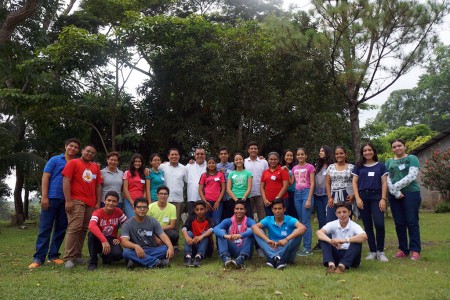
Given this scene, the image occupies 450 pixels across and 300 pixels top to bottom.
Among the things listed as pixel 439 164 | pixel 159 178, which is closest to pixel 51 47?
pixel 159 178

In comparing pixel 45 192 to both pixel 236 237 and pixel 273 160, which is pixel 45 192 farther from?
pixel 273 160

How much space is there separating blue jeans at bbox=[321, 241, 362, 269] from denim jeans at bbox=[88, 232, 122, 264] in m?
2.75

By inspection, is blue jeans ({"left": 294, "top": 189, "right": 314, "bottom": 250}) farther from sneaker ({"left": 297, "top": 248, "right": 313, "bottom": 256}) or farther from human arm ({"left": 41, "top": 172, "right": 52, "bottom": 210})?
human arm ({"left": 41, "top": 172, "right": 52, "bottom": 210})

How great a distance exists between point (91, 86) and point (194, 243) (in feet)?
32.5

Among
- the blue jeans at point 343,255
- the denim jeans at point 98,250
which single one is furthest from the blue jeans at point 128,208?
the blue jeans at point 343,255

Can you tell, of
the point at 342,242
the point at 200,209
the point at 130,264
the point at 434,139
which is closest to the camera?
the point at 342,242

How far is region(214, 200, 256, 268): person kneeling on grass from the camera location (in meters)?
5.86

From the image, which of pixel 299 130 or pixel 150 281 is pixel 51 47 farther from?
pixel 150 281

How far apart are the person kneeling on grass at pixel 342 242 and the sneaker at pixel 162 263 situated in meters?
2.05

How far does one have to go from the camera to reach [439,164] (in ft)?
58.2

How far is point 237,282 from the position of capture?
4.70m

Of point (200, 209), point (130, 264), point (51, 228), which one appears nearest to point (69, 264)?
point (51, 228)

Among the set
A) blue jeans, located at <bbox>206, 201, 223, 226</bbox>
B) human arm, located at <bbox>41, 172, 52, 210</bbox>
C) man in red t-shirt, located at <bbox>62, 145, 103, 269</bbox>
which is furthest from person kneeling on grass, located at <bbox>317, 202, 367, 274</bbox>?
human arm, located at <bbox>41, 172, 52, 210</bbox>

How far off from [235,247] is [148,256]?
119 centimetres
